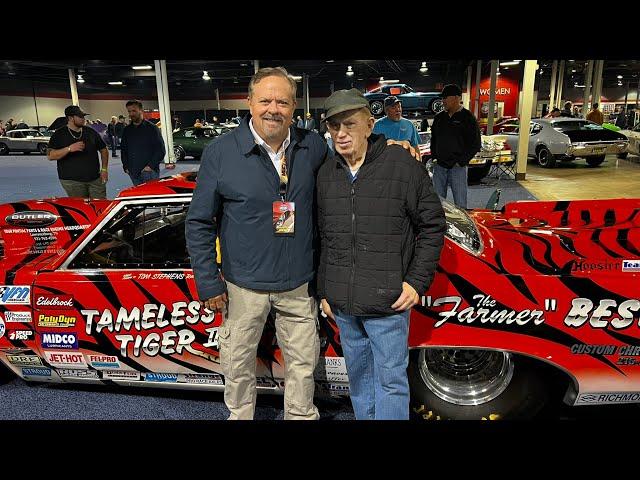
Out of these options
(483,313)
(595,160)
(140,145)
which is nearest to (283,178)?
(483,313)

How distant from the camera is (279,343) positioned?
8.03 feet

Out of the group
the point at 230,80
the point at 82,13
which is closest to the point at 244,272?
the point at 82,13

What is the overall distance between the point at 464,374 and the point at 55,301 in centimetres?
230

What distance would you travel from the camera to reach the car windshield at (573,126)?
44.3 ft

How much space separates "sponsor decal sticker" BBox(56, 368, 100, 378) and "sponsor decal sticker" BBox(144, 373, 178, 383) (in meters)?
0.33

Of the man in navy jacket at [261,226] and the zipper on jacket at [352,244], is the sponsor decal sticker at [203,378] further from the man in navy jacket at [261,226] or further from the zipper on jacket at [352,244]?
the zipper on jacket at [352,244]

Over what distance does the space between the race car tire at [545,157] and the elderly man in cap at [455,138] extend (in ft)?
28.6

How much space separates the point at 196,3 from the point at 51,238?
1.97 m

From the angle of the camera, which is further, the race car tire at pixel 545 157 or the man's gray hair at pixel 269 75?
the race car tire at pixel 545 157

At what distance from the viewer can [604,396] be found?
7.80 feet

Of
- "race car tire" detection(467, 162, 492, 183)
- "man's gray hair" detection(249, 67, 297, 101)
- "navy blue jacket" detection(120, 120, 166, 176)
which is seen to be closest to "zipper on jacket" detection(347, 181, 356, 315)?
"man's gray hair" detection(249, 67, 297, 101)

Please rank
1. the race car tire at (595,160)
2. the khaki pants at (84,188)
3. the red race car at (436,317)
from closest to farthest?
the red race car at (436,317)
the khaki pants at (84,188)
the race car tire at (595,160)

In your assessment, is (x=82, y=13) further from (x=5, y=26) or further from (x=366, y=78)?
(x=366, y=78)

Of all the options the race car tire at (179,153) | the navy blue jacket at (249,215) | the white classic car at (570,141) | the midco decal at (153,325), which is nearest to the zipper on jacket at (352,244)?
the navy blue jacket at (249,215)
